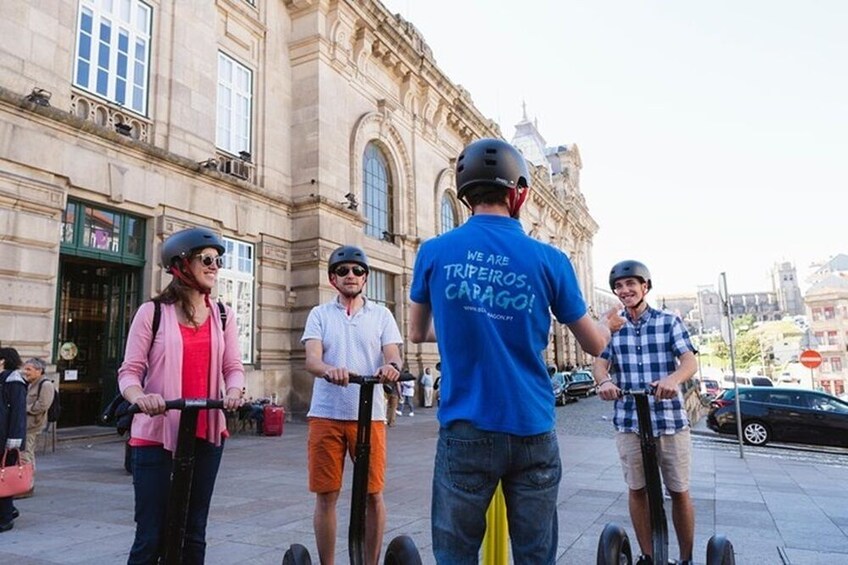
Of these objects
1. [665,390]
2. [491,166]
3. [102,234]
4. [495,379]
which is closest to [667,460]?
[665,390]

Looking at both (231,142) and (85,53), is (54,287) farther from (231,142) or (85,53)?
(231,142)

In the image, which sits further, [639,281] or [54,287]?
[54,287]

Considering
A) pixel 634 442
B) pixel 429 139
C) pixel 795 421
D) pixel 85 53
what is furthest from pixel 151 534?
pixel 429 139

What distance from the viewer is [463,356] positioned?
2109 mm

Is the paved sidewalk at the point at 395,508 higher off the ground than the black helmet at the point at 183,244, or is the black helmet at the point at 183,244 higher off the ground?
the black helmet at the point at 183,244

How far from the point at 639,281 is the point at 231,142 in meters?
14.2

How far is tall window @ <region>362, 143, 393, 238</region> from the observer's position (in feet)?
69.3

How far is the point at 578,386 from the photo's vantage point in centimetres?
2847

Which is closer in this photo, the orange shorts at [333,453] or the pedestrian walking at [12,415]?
the orange shorts at [333,453]

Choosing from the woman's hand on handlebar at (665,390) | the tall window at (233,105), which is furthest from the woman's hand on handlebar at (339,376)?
the tall window at (233,105)

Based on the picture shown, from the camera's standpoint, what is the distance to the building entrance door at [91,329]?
12.2 m

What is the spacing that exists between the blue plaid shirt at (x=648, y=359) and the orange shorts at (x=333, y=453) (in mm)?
1701

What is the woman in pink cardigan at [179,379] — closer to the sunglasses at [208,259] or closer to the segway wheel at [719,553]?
the sunglasses at [208,259]

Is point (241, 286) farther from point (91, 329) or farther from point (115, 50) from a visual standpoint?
point (115, 50)
